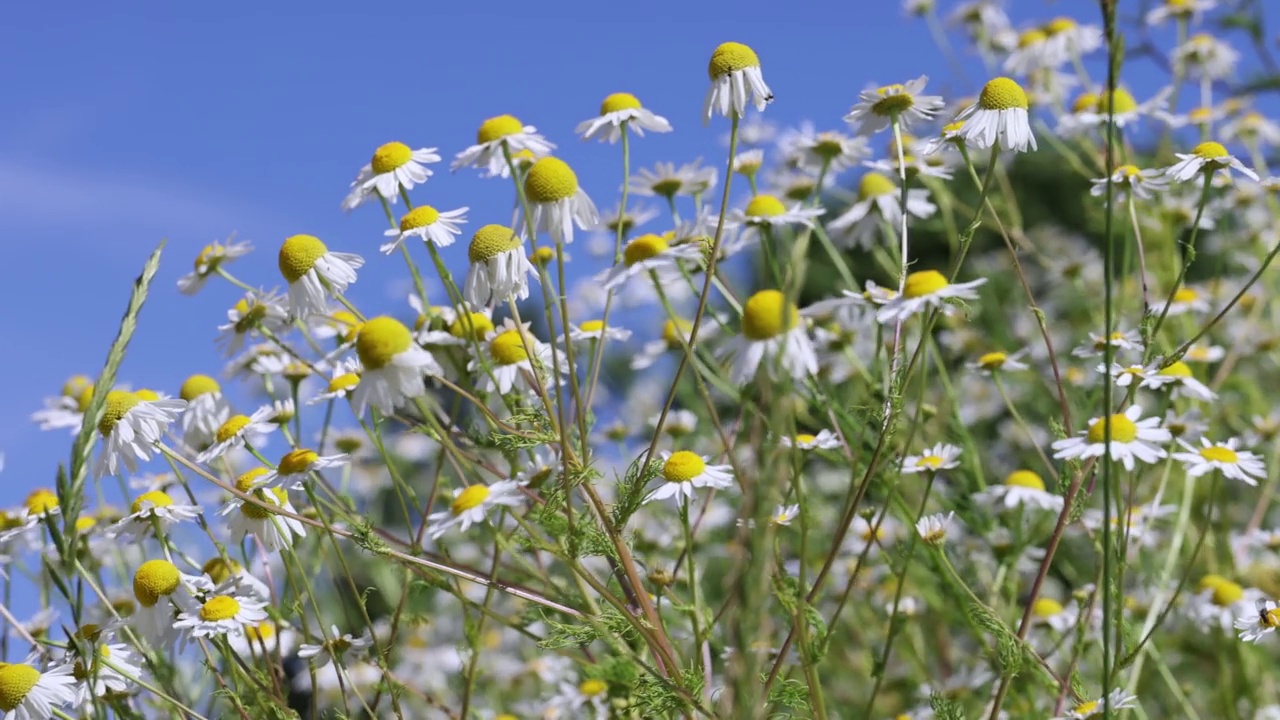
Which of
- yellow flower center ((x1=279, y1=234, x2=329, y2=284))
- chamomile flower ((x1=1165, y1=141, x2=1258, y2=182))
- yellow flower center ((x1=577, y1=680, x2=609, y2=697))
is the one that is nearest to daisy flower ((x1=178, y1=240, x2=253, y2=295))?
yellow flower center ((x1=279, y1=234, x2=329, y2=284))

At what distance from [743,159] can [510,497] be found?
48.1 inches

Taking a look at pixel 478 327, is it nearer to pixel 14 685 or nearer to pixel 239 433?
pixel 239 433

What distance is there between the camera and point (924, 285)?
1.59 metres

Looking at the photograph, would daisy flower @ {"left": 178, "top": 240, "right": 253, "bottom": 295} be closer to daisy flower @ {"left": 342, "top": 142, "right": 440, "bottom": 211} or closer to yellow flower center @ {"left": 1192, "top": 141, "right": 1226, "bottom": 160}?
daisy flower @ {"left": 342, "top": 142, "right": 440, "bottom": 211}

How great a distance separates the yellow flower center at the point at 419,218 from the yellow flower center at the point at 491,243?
13 centimetres

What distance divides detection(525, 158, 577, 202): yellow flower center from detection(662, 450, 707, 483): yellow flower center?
456mm

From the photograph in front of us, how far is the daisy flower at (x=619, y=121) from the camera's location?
77.6 inches

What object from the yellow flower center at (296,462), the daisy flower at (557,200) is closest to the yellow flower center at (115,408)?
the yellow flower center at (296,462)

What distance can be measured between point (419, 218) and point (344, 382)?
463 mm

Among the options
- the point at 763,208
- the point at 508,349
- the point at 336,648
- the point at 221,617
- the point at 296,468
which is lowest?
the point at 336,648

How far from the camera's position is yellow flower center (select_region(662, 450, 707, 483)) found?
192 centimetres

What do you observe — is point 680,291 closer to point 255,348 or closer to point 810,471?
point 255,348

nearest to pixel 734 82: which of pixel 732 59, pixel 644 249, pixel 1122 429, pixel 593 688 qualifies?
pixel 732 59

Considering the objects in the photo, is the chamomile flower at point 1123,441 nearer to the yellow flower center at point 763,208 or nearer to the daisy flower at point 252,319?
the yellow flower center at point 763,208
